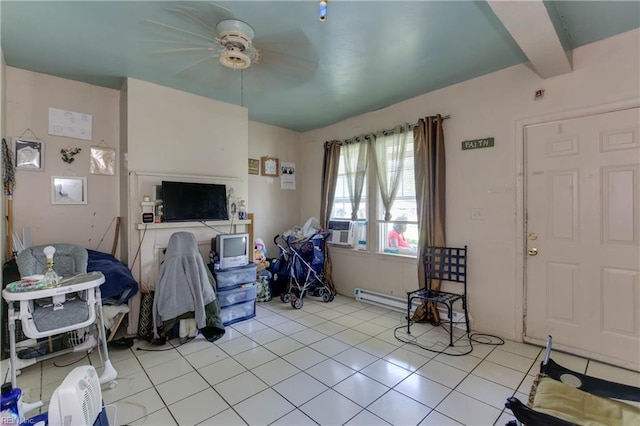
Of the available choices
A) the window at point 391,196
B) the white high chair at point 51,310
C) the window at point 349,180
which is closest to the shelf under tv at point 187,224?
the white high chair at point 51,310

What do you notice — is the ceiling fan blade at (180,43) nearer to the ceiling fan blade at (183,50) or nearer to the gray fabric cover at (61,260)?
the ceiling fan blade at (183,50)

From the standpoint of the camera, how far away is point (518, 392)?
2197mm

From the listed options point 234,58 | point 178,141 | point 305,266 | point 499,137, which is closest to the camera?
point 234,58

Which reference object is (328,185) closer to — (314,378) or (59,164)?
(314,378)

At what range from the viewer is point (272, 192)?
5164 mm

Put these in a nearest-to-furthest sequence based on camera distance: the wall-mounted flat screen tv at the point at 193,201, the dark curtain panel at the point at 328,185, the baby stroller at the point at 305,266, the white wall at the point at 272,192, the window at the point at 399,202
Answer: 1. the wall-mounted flat screen tv at the point at 193,201
2. the window at the point at 399,202
3. the baby stroller at the point at 305,266
4. the dark curtain panel at the point at 328,185
5. the white wall at the point at 272,192

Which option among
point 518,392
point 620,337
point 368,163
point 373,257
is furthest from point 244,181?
point 620,337

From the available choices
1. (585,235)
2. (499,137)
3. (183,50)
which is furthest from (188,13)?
(585,235)

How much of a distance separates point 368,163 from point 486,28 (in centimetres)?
228

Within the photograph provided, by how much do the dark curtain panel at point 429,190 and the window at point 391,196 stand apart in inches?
7.6

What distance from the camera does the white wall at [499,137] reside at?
2.56 meters

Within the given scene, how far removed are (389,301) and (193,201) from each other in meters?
2.89

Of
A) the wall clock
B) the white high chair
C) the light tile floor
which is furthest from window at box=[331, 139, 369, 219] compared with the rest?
the white high chair

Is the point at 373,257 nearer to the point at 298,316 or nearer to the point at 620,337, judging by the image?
the point at 298,316
